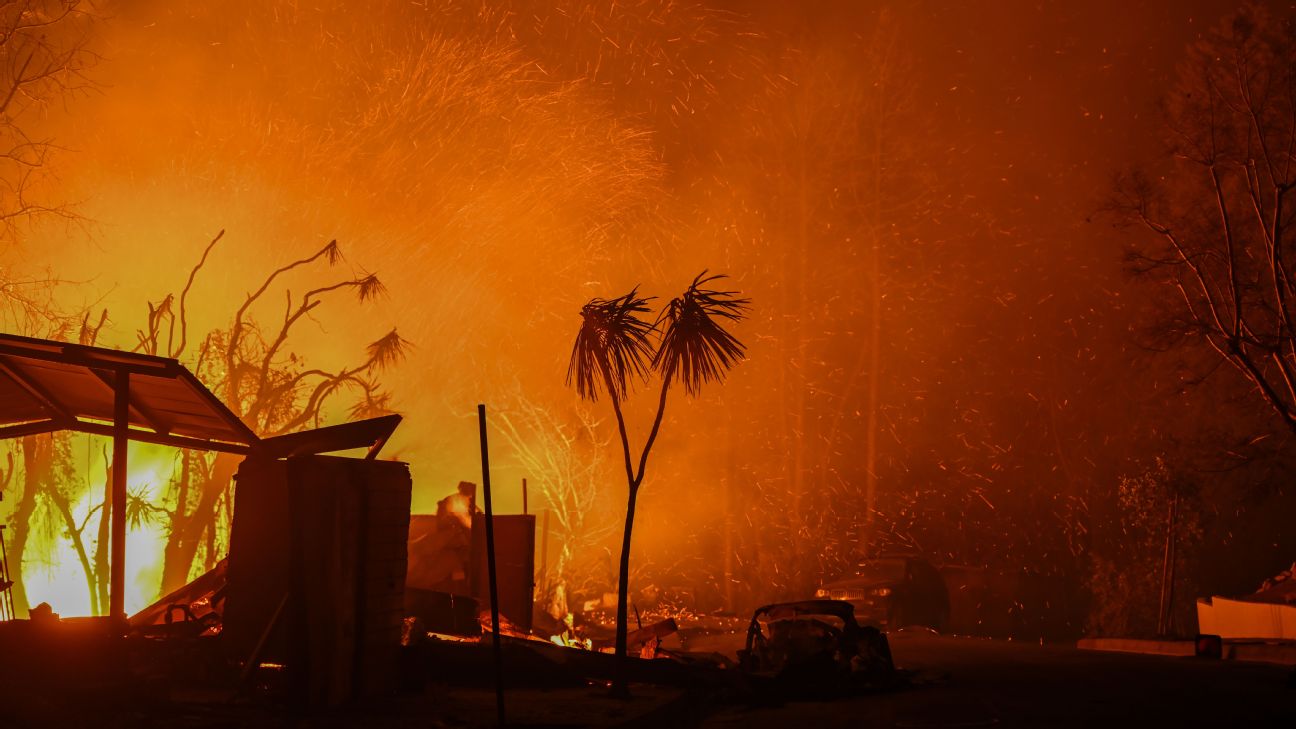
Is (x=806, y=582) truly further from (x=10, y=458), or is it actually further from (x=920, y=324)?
(x=10, y=458)

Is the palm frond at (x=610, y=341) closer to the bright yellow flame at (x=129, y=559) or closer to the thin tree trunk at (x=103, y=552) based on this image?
the thin tree trunk at (x=103, y=552)

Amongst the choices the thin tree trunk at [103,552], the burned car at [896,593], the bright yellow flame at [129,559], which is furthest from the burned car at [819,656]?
the bright yellow flame at [129,559]

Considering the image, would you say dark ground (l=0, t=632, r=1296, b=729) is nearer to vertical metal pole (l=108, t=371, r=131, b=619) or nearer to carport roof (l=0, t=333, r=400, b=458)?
vertical metal pole (l=108, t=371, r=131, b=619)

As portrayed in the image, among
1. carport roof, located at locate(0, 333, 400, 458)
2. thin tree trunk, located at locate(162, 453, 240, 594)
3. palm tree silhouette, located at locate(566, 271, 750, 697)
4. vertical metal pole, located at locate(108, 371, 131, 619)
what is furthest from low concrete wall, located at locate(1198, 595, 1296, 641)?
thin tree trunk, located at locate(162, 453, 240, 594)

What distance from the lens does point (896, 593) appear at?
26703mm

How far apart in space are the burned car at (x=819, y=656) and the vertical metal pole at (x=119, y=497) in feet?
Answer: 24.4

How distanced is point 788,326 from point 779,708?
103ft

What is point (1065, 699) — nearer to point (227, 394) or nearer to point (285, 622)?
point (285, 622)

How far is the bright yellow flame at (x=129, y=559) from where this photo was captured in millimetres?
29156

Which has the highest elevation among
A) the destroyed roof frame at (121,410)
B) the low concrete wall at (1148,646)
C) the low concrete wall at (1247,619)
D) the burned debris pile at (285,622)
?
the destroyed roof frame at (121,410)

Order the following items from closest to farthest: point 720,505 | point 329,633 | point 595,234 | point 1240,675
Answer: point 329,633, point 1240,675, point 595,234, point 720,505

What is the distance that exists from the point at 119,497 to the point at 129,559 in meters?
22.6

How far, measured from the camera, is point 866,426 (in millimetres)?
41781

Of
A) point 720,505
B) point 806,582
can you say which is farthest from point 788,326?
point 806,582
